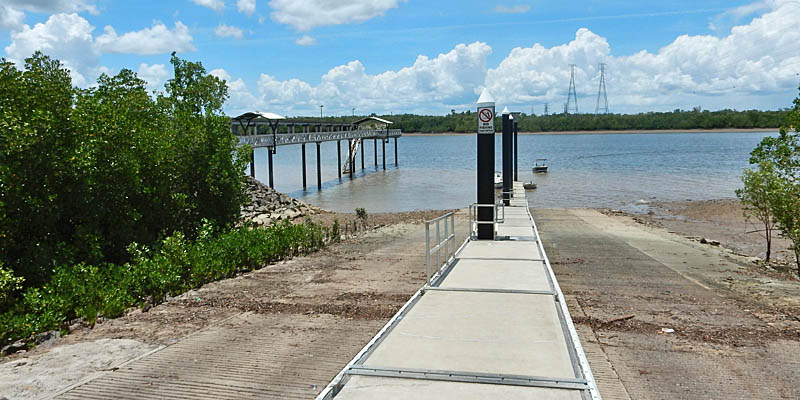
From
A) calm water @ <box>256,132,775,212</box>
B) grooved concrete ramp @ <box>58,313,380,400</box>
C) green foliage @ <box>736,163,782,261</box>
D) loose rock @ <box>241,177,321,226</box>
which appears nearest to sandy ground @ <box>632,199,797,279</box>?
green foliage @ <box>736,163,782,261</box>

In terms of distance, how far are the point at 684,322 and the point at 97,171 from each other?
434 inches

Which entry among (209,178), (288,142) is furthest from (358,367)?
(288,142)

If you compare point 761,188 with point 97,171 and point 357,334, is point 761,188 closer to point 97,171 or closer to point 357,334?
point 357,334

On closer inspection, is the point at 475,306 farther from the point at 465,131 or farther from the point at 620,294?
the point at 465,131

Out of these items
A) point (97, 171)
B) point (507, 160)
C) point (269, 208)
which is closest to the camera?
point (97, 171)

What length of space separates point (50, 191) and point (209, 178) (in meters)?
4.72

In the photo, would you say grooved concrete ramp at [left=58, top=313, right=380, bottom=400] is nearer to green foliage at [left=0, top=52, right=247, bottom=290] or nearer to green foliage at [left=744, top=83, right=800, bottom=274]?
green foliage at [left=0, top=52, right=247, bottom=290]

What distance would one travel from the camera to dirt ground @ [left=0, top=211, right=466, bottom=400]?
218 inches

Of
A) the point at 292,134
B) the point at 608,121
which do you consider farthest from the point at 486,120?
the point at 608,121

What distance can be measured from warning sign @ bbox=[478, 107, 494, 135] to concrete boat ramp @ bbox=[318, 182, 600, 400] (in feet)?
13.6

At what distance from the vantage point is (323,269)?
39.5ft

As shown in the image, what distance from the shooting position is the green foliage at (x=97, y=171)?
1048 centimetres

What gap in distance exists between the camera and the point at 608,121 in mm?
168500

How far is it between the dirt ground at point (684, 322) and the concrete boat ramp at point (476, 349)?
0.67m
